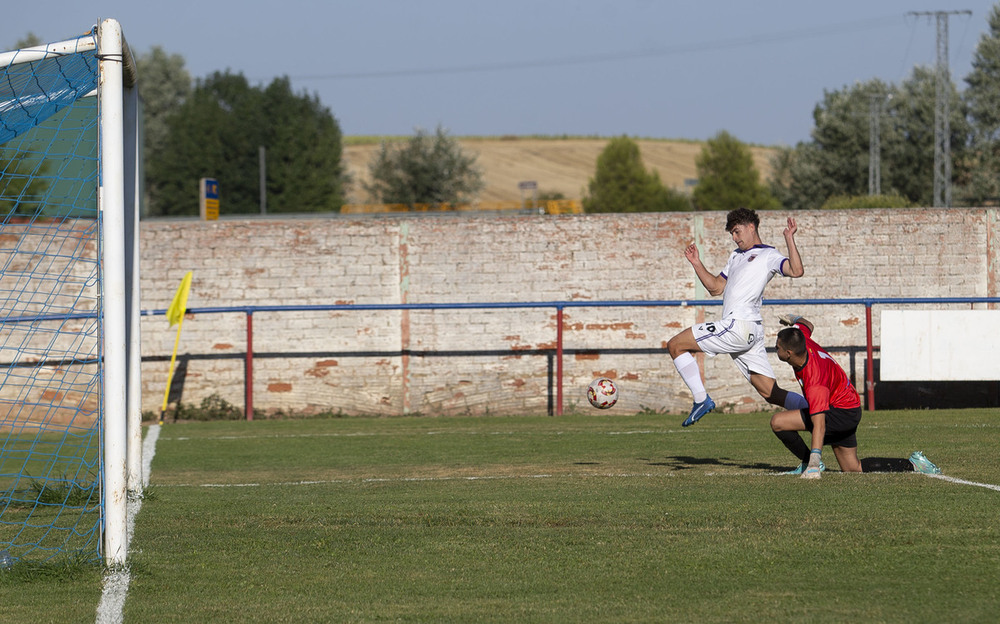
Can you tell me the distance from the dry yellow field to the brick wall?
73.9m

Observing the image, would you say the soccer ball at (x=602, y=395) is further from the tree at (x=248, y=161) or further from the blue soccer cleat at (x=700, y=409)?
the tree at (x=248, y=161)

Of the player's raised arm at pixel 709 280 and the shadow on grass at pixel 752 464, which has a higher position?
the player's raised arm at pixel 709 280

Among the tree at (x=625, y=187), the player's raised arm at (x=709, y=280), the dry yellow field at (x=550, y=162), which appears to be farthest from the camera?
the dry yellow field at (x=550, y=162)

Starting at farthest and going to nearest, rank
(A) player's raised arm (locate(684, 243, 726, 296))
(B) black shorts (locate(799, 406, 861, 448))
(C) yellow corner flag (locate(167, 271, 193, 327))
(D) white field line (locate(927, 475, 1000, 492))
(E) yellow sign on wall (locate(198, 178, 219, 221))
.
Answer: (E) yellow sign on wall (locate(198, 178, 219, 221))
(C) yellow corner flag (locate(167, 271, 193, 327))
(A) player's raised arm (locate(684, 243, 726, 296))
(B) black shorts (locate(799, 406, 861, 448))
(D) white field line (locate(927, 475, 1000, 492))

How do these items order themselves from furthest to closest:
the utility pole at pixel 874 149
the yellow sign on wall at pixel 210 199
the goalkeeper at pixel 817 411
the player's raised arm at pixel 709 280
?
the utility pole at pixel 874 149
the yellow sign on wall at pixel 210 199
the player's raised arm at pixel 709 280
the goalkeeper at pixel 817 411

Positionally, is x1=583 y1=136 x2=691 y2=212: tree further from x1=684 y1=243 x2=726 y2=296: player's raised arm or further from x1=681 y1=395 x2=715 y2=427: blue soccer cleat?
x1=681 y1=395 x2=715 y2=427: blue soccer cleat

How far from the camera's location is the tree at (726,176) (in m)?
75.2

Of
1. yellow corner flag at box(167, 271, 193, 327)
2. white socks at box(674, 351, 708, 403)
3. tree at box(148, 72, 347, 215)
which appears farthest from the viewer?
tree at box(148, 72, 347, 215)

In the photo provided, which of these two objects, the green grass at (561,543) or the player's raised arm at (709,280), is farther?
the player's raised arm at (709,280)

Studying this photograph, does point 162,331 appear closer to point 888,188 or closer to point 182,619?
point 182,619

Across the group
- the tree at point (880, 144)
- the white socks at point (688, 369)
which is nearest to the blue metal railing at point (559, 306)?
the white socks at point (688, 369)

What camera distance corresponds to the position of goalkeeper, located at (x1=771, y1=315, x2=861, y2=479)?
8.38 metres

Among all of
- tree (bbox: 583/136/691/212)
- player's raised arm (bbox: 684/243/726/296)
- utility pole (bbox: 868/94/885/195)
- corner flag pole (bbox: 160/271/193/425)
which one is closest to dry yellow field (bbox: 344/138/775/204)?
tree (bbox: 583/136/691/212)

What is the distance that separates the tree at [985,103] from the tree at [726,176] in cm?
1633
